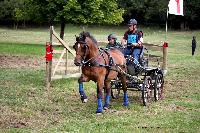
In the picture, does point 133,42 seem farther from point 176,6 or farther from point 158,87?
point 176,6

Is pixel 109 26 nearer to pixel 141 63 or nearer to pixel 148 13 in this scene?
pixel 148 13

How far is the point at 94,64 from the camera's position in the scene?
11.3 metres

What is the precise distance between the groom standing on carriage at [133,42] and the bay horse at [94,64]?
1354 mm

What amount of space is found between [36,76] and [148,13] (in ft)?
213

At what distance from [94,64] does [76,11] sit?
2965cm

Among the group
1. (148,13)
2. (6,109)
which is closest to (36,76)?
(6,109)

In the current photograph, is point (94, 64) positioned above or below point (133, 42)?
below

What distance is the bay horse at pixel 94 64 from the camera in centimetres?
1101

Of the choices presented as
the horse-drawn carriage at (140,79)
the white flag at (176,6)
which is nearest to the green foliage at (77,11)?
the white flag at (176,6)

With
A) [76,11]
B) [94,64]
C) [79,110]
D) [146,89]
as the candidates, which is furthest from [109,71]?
[76,11]

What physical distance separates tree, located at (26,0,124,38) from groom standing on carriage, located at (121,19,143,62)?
87.6ft

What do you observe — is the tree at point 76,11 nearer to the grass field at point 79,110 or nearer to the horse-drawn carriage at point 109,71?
the grass field at point 79,110

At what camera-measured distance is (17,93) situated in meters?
14.1

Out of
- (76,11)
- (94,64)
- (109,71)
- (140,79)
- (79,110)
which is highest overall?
(76,11)
